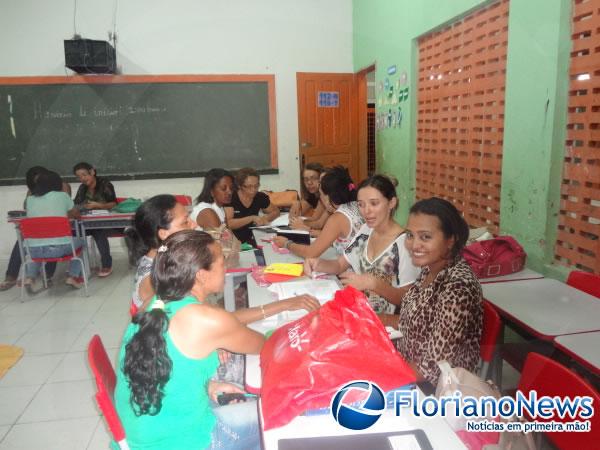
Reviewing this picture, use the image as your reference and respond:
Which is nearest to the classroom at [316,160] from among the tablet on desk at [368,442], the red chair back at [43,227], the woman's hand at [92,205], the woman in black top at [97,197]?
the tablet on desk at [368,442]

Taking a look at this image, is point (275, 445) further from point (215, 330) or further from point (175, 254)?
point (175, 254)

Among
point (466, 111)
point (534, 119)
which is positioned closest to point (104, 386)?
point (534, 119)

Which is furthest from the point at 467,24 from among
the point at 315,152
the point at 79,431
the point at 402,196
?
the point at 79,431

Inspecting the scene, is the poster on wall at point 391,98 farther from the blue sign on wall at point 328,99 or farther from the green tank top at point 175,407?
the green tank top at point 175,407

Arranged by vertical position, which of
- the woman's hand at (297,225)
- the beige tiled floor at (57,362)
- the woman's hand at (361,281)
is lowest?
the beige tiled floor at (57,362)

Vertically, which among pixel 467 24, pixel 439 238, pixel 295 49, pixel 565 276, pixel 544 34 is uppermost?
pixel 295 49

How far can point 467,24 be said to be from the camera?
3223 mm

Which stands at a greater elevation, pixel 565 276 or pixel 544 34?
pixel 544 34

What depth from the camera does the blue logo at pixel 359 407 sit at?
3.57 feet

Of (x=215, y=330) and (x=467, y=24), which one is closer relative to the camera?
(x=215, y=330)

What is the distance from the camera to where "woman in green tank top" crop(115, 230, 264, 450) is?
3.89 ft

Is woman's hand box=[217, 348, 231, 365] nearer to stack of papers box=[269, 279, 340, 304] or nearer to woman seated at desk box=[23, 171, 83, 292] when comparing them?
stack of papers box=[269, 279, 340, 304]

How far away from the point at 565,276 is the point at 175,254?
2091 mm

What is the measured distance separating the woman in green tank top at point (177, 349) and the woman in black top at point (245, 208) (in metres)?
2.40
